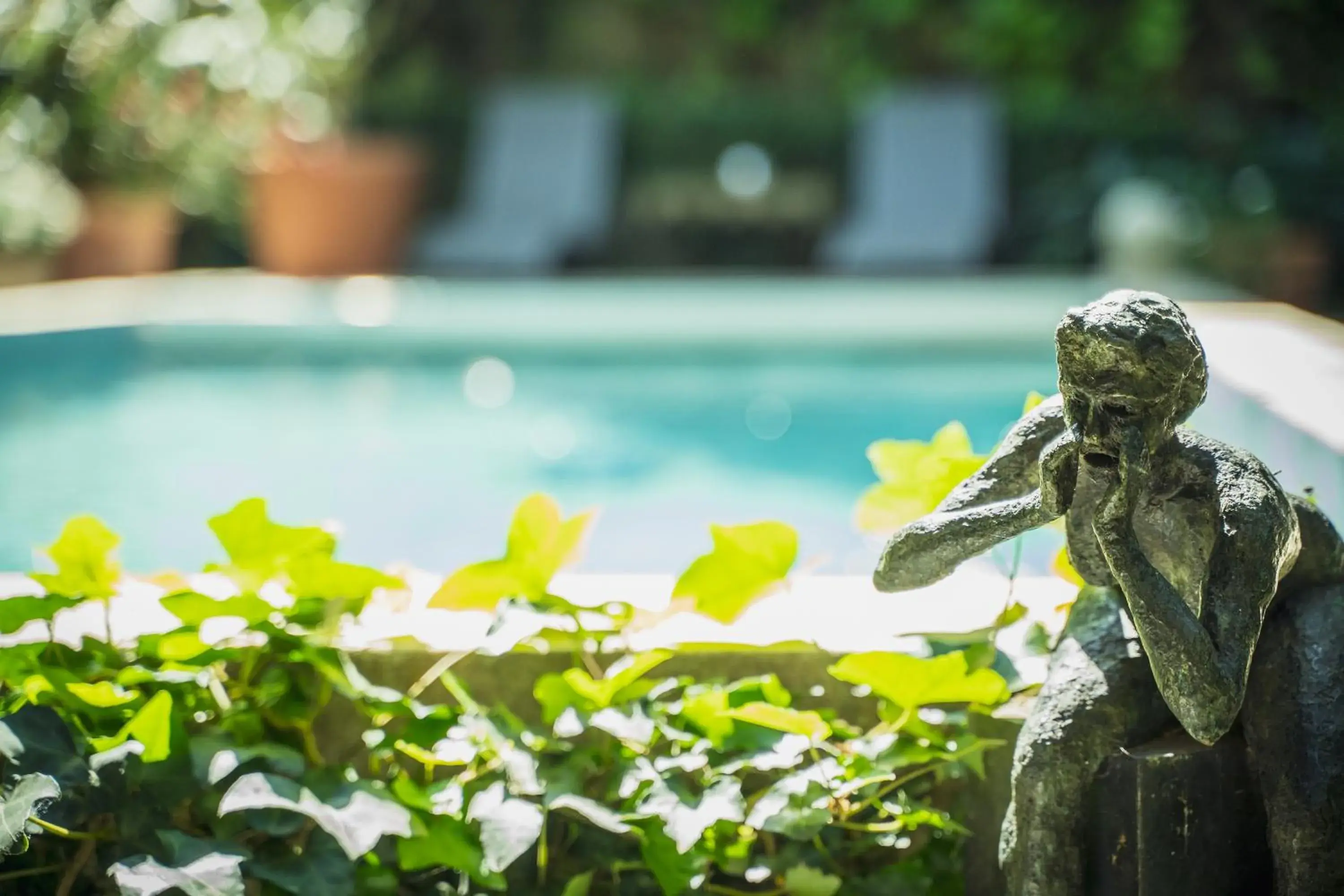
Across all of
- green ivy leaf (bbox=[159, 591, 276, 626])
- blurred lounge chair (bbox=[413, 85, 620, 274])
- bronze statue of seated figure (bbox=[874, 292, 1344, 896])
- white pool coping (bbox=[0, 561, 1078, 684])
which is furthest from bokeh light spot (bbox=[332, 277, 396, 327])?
bronze statue of seated figure (bbox=[874, 292, 1344, 896])

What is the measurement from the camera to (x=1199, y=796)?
1111mm

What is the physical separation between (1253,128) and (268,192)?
6083 mm

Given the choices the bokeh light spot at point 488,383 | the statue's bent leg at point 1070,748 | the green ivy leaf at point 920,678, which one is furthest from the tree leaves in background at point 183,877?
the bokeh light spot at point 488,383

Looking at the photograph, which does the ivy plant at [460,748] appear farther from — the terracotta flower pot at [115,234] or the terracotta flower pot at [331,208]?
the terracotta flower pot at [331,208]

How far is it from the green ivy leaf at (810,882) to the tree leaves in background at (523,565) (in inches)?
15.0

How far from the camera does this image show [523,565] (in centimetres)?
142

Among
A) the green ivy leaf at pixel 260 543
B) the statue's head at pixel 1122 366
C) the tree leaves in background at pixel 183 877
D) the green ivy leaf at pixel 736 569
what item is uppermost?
the statue's head at pixel 1122 366

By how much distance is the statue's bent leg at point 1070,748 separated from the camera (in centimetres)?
112

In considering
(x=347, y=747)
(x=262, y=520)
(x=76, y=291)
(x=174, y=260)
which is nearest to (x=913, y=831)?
(x=347, y=747)

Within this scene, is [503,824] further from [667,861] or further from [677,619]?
[677,619]

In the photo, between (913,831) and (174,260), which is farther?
(174,260)

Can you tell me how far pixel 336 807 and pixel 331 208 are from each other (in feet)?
23.7

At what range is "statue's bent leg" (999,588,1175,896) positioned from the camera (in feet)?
3.68

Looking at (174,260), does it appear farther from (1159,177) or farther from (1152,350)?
(1152,350)
